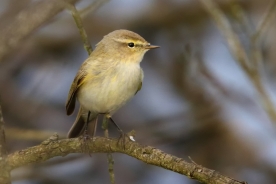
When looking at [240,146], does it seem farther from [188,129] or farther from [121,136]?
[121,136]

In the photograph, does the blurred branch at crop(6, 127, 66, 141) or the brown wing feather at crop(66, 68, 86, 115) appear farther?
the blurred branch at crop(6, 127, 66, 141)

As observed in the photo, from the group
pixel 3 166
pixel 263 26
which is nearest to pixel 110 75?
pixel 263 26

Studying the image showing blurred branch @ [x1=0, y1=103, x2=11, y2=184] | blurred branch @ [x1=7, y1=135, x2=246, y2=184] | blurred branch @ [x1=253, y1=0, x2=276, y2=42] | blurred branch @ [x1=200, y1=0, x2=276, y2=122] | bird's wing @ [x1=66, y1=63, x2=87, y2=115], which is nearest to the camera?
blurred branch @ [x1=0, y1=103, x2=11, y2=184]

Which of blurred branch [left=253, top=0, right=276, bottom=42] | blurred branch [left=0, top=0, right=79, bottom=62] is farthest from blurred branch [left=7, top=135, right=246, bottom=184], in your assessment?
blurred branch [left=253, top=0, right=276, bottom=42]

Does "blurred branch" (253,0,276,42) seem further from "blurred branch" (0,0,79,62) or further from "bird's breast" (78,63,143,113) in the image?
"blurred branch" (0,0,79,62)

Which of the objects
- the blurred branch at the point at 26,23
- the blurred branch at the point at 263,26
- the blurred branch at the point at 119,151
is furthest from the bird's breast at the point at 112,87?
the blurred branch at the point at 26,23
